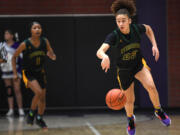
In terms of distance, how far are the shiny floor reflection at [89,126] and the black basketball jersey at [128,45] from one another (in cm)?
198

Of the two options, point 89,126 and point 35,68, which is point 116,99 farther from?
point 89,126

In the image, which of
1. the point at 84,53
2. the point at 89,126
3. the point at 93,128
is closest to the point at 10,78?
the point at 84,53

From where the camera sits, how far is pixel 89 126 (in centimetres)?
905

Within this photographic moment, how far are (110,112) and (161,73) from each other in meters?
1.94

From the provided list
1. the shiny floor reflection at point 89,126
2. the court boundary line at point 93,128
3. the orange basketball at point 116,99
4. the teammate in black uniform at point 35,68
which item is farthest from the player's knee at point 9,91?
the orange basketball at point 116,99

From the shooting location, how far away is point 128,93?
6.76 meters

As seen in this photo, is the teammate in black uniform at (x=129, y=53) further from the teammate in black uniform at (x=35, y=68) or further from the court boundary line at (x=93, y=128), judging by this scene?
the teammate in black uniform at (x=35, y=68)

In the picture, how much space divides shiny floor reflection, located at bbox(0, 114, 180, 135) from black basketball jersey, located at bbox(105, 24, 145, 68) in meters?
1.98

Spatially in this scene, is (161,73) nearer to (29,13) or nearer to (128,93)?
(29,13)

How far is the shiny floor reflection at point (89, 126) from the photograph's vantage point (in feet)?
26.9

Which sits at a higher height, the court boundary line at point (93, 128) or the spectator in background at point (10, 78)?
the spectator in background at point (10, 78)

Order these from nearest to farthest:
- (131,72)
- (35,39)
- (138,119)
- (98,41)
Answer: (131,72) < (35,39) < (138,119) < (98,41)

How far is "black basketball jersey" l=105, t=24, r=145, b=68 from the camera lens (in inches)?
253

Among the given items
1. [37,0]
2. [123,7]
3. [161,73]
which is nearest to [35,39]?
[123,7]
